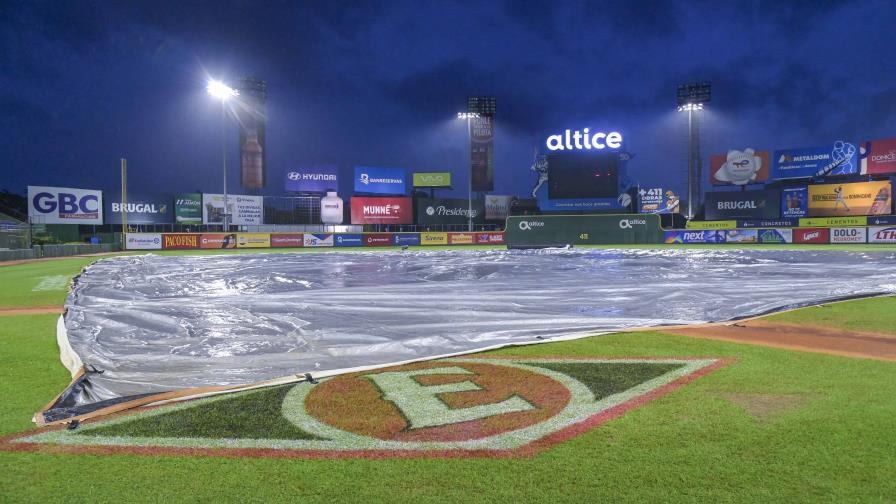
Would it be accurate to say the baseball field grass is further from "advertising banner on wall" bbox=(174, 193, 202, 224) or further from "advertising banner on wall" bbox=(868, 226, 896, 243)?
"advertising banner on wall" bbox=(174, 193, 202, 224)

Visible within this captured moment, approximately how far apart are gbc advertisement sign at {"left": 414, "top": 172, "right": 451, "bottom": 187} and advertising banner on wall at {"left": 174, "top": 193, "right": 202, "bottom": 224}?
80.3ft

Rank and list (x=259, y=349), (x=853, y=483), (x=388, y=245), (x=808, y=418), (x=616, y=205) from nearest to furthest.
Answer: (x=853, y=483), (x=808, y=418), (x=259, y=349), (x=616, y=205), (x=388, y=245)

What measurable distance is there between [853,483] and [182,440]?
2976 millimetres

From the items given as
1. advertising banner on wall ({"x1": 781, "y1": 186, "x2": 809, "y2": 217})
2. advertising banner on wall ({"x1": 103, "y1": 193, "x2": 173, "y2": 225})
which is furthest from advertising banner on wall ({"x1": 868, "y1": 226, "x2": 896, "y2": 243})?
advertising banner on wall ({"x1": 103, "y1": 193, "x2": 173, "y2": 225})

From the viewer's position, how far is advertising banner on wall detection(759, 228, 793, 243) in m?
34.6

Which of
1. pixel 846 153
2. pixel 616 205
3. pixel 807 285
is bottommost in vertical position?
pixel 807 285

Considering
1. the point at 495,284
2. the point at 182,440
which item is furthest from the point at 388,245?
the point at 182,440

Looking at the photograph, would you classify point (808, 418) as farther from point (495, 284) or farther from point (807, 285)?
point (807, 285)

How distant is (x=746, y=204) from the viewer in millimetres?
50219

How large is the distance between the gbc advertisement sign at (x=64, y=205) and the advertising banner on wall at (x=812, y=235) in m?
53.8

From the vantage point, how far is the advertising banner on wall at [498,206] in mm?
65000

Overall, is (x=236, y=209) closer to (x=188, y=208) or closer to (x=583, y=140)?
(x=188, y=208)

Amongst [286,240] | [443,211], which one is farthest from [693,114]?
[286,240]

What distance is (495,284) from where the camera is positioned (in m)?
9.95
